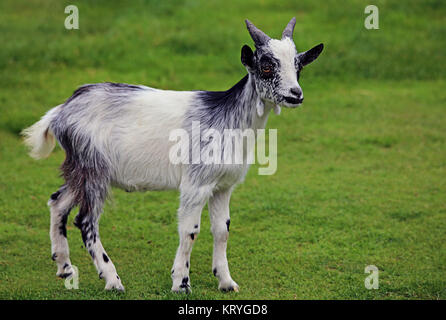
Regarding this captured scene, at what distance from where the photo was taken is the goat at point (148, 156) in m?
6.99

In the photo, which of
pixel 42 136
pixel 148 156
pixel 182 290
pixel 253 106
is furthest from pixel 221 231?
pixel 42 136

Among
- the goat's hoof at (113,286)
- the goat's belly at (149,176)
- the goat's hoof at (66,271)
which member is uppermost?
the goat's belly at (149,176)

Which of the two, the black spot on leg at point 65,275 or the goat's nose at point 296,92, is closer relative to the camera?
the goat's nose at point 296,92

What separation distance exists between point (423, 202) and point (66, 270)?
5.61m

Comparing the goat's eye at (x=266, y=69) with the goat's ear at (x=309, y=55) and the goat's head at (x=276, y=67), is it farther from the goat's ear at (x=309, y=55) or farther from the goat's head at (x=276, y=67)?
the goat's ear at (x=309, y=55)

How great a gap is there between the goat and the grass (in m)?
0.55

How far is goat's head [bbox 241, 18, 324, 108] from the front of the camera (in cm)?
644

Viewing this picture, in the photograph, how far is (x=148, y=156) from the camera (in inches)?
278

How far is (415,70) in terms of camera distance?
15680 millimetres

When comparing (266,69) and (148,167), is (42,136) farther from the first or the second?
(266,69)

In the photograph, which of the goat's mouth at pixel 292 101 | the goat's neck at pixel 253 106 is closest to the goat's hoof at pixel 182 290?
the goat's neck at pixel 253 106

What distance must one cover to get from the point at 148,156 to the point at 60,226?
1.33 meters

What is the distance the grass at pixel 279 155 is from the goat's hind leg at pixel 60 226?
0.63 ft

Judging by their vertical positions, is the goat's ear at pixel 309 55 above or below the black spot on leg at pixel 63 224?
above
